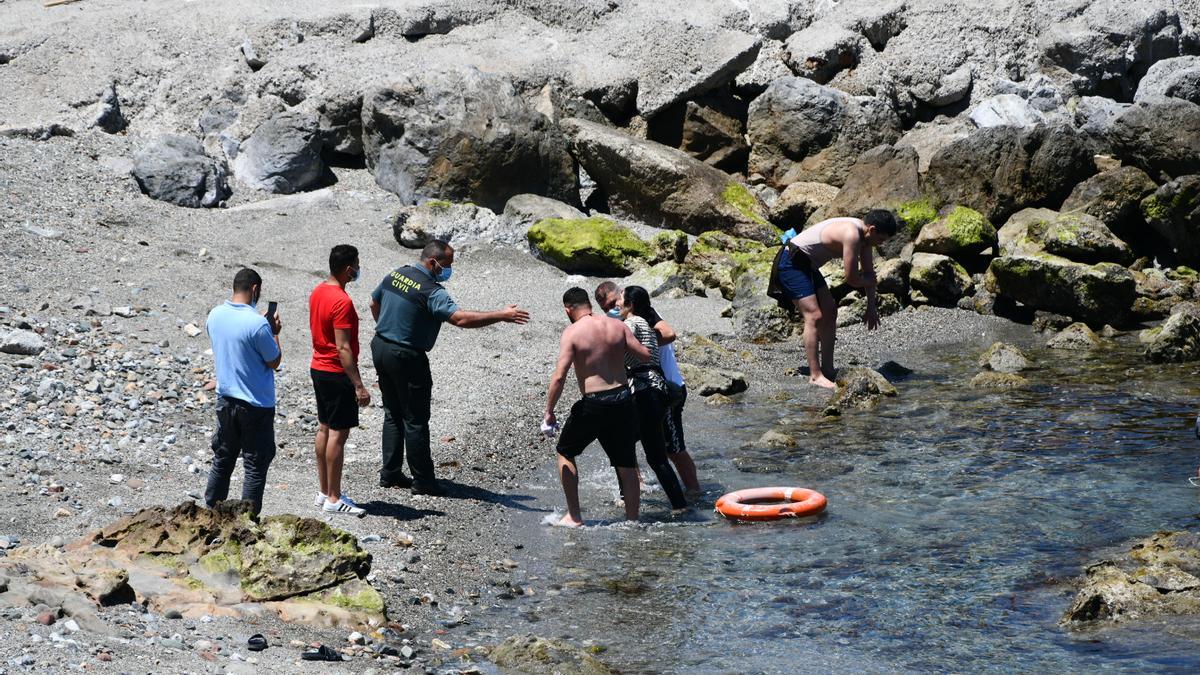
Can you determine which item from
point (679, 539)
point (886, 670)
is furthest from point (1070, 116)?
point (886, 670)

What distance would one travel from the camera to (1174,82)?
72.4 ft

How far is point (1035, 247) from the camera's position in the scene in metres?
16.6

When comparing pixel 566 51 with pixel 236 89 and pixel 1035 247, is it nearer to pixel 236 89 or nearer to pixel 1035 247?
pixel 236 89

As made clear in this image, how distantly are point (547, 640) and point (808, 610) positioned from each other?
5.29 ft

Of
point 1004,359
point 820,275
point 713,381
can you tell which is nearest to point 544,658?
point 713,381

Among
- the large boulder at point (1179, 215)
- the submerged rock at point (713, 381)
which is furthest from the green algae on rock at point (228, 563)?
the large boulder at point (1179, 215)

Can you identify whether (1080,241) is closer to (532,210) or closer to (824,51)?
(532,210)

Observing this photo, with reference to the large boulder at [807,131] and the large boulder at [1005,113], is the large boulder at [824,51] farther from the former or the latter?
the large boulder at [1005,113]

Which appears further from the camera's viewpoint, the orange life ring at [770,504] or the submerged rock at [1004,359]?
the submerged rock at [1004,359]

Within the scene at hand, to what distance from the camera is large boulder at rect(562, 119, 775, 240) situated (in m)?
19.6

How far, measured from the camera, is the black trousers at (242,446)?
7.47m

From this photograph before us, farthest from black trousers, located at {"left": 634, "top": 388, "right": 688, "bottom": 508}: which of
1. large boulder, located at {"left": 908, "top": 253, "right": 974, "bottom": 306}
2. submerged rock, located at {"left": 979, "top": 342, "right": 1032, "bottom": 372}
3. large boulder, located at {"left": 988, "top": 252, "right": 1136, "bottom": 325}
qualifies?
large boulder, located at {"left": 908, "top": 253, "right": 974, "bottom": 306}

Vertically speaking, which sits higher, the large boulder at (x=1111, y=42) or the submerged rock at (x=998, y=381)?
the large boulder at (x=1111, y=42)

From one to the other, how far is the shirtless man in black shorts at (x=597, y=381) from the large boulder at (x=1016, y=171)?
38.8ft
